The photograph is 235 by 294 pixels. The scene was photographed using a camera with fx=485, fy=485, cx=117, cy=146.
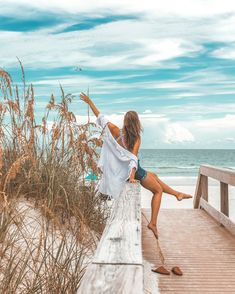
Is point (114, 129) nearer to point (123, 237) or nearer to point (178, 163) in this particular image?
point (123, 237)

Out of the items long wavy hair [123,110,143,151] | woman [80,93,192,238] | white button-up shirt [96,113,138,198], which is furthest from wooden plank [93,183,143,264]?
white button-up shirt [96,113,138,198]

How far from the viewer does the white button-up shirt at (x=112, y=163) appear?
18.2 ft

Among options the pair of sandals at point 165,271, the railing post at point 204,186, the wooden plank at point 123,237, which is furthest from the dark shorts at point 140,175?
the railing post at point 204,186

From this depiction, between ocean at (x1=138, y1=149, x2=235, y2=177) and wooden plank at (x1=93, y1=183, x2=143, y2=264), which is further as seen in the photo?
ocean at (x1=138, y1=149, x2=235, y2=177)

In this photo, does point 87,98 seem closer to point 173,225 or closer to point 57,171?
point 57,171

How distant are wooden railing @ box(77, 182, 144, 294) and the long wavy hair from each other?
7.42ft

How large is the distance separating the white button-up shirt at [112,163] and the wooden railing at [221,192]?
1.26 m

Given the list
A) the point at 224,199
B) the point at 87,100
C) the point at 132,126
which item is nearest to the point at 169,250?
the point at 132,126

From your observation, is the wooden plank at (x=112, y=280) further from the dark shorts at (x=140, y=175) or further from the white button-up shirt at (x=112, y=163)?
the white button-up shirt at (x=112, y=163)

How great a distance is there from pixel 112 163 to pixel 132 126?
2.16ft

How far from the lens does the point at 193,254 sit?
16.8 feet

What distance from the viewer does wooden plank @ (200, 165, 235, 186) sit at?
572cm

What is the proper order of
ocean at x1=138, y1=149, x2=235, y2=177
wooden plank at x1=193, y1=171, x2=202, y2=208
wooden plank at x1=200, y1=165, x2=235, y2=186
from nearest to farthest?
1. wooden plank at x1=200, y1=165, x2=235, y2=186
2. wooden plank at x1=193, y1=171, x2=202, y2=208
3. ocean at x1=138, y1=149, x2=235, y2=177

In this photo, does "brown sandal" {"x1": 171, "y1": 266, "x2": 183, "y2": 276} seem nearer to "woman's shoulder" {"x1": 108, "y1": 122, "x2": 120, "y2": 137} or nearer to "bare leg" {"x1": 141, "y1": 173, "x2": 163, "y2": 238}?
"bare leg" {"x1": 141, "y1": 173, "x2": 163, "y2": 238}
